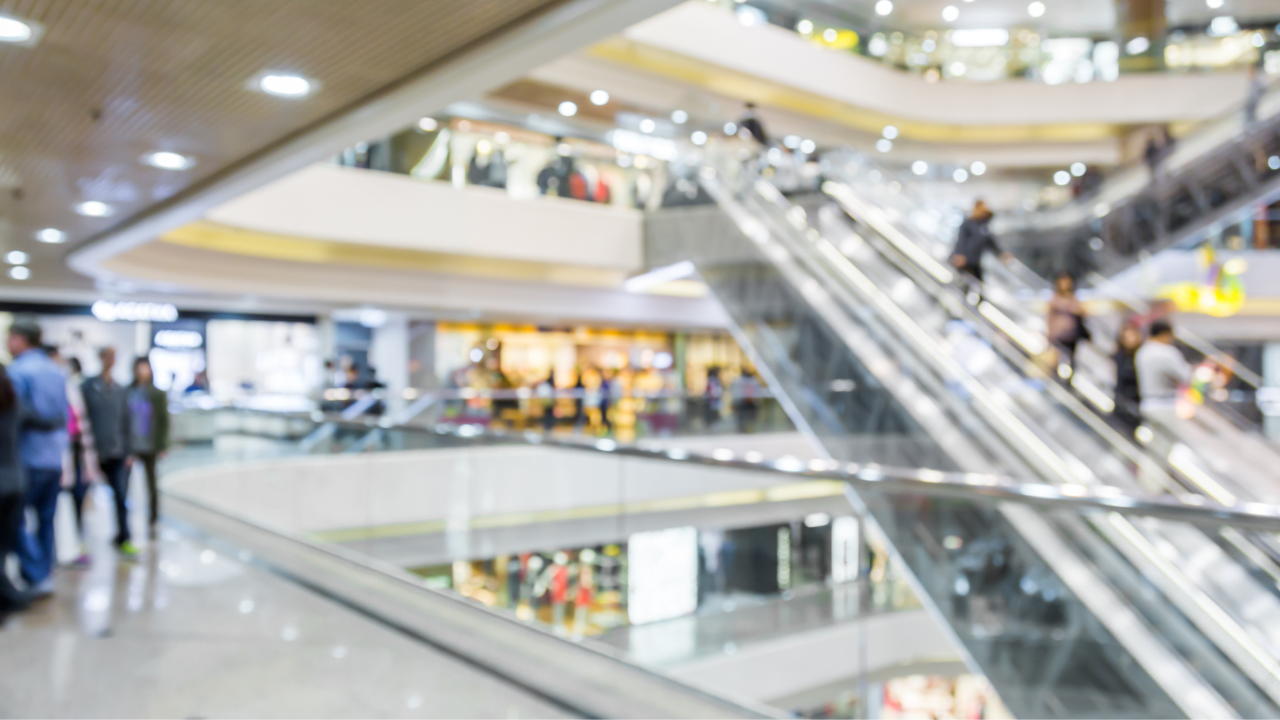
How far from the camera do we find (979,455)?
8.76 metres

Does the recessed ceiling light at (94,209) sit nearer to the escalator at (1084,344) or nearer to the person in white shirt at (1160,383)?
the escalator at (1084,344)

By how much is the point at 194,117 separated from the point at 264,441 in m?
6.88

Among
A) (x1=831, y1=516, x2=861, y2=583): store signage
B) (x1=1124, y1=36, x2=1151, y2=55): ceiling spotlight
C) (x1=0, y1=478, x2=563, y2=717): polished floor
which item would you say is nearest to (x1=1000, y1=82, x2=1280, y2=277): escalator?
(x1=1124, y1=36, x2=1151, y2=55): ceiling spotlight

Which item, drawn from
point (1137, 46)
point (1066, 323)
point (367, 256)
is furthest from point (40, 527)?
point (1137, 46)

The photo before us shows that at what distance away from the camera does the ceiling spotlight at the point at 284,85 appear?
14.8 feet

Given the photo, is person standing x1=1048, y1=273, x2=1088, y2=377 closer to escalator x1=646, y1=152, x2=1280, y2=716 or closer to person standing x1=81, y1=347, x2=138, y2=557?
escalator x1=646, y1=152, x2=1280, y2=716

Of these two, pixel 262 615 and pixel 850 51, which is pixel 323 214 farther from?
pixel 850 51

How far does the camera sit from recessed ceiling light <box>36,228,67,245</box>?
9258 millimetres

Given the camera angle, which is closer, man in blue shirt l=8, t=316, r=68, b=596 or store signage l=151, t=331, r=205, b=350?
man in blue shirt l=8, t=316, r=68, b=596

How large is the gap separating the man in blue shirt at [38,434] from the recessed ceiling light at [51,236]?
379 centimetres

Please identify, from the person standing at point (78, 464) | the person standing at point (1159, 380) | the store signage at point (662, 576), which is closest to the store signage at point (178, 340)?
the person standing at point (78, 464)

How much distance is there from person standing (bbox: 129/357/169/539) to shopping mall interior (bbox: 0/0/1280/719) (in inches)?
1.5

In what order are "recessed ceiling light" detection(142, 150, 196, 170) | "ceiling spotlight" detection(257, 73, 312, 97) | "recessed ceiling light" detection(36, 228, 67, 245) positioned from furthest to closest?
1. "recessed ceiling light" detection(36, 228, 67, 245)
2. "recessed ceiling light" detection(142, 150, 196, 170)
3. "ceiling spotlight" detection(257, 73, 312, 97)

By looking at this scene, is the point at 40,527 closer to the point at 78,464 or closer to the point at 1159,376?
the point at 78,464
